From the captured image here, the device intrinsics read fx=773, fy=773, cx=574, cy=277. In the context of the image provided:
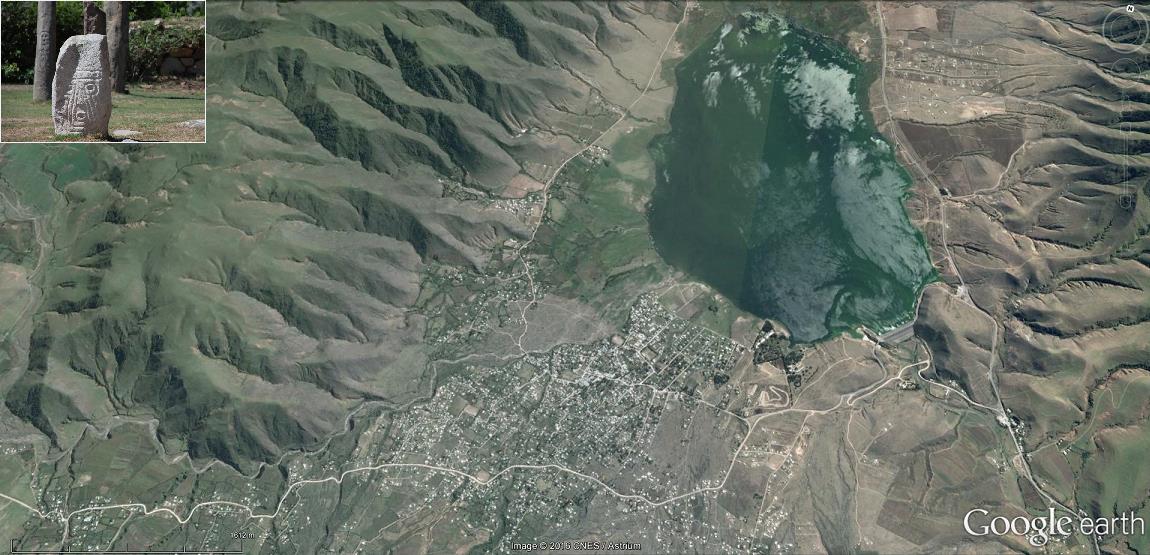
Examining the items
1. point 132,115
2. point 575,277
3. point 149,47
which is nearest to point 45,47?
point 149,47

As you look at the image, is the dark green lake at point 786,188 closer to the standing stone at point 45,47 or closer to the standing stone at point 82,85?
the standing stone at point 82,85

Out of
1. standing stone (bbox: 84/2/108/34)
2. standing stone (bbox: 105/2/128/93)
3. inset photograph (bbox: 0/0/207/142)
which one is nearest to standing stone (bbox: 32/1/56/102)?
inset photograph (bbox: 0/0/207/142)

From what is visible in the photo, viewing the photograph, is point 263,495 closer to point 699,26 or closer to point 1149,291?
point 699,26

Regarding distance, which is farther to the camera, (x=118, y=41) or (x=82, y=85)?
(x=118, y=41)

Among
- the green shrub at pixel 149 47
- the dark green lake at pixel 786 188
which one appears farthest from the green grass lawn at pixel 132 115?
the dark green lake at pixel 786 188

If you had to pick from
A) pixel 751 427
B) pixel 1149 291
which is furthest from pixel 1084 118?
pixel 751 427

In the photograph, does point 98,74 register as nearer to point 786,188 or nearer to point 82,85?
point 82,85
